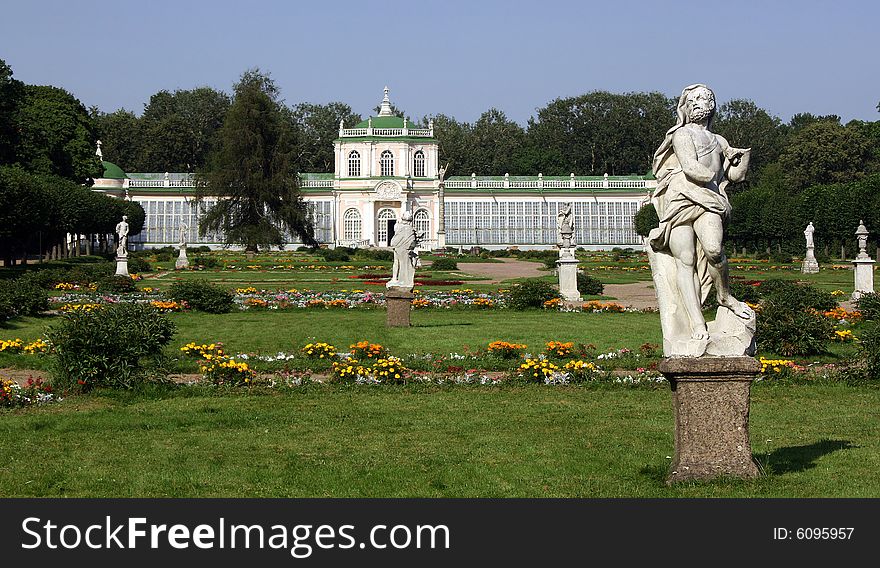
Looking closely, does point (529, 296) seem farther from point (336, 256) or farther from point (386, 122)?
point (386, 122)

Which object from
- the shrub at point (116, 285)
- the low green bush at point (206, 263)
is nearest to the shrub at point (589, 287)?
the shrub at point (116, 285)

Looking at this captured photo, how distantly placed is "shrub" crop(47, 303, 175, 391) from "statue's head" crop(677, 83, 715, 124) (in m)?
7.87

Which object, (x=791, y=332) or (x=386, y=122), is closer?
(x=791, y=332)

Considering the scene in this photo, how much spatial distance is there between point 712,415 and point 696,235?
1238mm

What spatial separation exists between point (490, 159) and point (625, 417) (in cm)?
9733

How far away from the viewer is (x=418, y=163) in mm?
92312

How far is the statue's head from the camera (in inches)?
331

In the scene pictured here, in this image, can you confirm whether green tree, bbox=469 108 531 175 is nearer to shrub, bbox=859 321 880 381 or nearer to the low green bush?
the low green bush

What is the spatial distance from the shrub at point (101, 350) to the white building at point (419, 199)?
2950 inches

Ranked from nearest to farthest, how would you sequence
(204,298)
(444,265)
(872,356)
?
(872,356) < (204,298) < (444,265)

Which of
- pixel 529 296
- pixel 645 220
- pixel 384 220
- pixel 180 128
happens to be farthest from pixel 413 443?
pixel 180 128

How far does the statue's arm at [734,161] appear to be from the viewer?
334 inches

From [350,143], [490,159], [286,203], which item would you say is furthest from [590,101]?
[286,203]

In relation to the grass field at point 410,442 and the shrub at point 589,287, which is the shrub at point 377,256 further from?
the grass field at point 410,442
